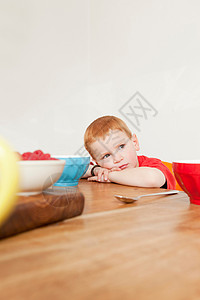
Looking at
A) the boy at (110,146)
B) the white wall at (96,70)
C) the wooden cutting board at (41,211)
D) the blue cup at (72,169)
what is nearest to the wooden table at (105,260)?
the wooden cutting board at (41,211)

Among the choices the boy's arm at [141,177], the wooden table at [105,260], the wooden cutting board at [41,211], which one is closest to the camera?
the wooden table at [105,260]

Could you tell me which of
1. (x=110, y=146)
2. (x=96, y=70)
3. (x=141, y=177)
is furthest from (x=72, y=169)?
(x=96, y=70)

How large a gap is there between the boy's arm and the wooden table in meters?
0.48

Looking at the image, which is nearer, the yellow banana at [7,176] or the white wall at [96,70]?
the yellow banana at [7,176]

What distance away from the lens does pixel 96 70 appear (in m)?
3.31

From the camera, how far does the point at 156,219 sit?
0.53m

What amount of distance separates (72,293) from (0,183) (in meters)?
0.16

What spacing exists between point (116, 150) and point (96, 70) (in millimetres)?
2037

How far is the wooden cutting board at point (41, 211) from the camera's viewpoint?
401 millimetres

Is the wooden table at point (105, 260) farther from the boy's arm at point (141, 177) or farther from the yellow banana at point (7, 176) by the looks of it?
the boy's arm at point (141, 177)

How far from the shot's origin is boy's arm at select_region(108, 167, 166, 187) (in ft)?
3.38

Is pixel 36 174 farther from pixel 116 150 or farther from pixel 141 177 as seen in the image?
pixel 116 150

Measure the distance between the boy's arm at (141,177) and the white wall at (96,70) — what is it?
1253mm

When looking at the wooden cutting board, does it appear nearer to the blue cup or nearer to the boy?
the blue cup
